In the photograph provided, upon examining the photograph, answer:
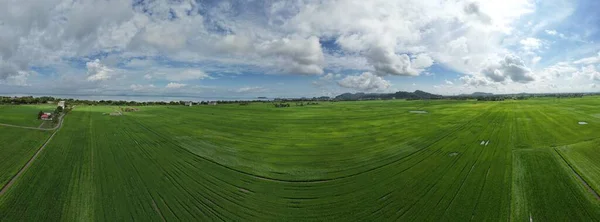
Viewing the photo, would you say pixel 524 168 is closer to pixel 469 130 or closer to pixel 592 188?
pixel 592 188

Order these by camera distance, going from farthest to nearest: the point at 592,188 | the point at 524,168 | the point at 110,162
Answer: the point at 110,162, the point at 524,168, the point at 592,188

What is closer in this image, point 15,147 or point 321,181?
point 321,181

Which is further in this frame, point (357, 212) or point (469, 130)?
point (469, 130)

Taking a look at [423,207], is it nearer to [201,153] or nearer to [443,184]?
Answer: [443,184]

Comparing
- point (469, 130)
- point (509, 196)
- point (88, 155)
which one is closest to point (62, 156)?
point (88, 155)

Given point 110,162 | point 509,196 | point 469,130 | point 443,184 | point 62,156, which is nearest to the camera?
point 509,196

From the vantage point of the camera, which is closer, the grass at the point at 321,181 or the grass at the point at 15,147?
the grass at the point at 321,181

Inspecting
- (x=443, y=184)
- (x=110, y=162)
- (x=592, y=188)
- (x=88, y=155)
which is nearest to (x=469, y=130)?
(x=592, y=188)

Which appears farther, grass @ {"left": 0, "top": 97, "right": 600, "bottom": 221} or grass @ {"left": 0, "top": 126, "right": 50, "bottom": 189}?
grass @ {"left": 0, "top": 126, "right": 50, "bottom": 189}

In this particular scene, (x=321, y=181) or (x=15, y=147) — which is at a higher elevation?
(x=15, y=147)
